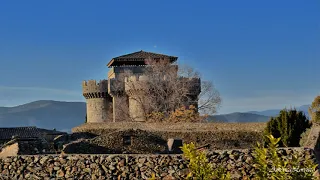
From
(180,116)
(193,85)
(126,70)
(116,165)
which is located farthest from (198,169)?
(126,70)

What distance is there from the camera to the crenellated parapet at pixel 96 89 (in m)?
Answer: 56.2

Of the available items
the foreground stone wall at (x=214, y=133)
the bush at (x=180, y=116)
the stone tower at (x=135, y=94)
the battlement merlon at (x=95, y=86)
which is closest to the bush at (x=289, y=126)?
the foreground stone wall at (x=214, y=133)

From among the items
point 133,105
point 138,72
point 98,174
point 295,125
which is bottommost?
point 98,174

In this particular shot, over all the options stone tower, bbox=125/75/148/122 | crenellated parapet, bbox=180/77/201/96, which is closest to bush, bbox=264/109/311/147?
crenellated parapet, bbox=180/77/201/96

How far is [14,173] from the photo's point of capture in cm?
1738

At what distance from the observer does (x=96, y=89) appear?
56.4 metres

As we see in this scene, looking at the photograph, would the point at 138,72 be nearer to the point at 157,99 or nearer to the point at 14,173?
the point at 157,99

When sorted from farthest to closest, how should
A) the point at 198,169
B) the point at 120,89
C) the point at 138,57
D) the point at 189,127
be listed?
the point at 138,57, the point at 120,89, the point at 189,127, the point at 198,169

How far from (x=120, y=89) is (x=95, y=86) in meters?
3.33

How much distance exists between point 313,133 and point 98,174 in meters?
10.6

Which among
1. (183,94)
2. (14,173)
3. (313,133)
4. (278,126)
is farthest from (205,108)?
(14,173)

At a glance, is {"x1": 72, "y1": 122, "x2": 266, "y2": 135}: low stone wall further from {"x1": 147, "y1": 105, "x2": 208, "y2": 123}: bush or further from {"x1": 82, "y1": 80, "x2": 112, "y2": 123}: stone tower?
{"x1": 82, "y1": 80, "x2": 112, "y2": 123}: stone tower

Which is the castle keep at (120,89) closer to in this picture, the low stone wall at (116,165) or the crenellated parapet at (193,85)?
the crenellated parapet at (193,85)

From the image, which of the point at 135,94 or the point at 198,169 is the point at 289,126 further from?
the point at 135,94
